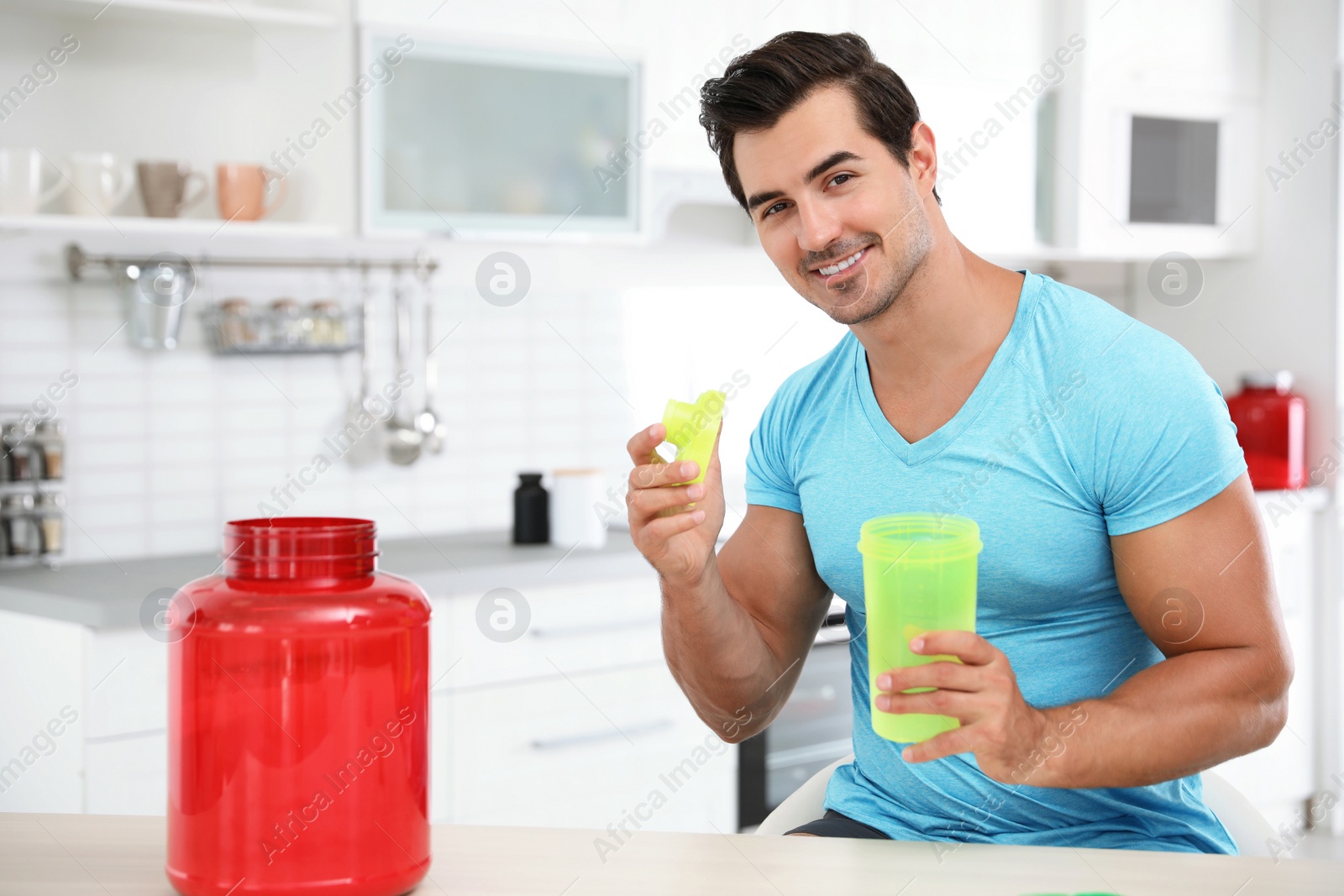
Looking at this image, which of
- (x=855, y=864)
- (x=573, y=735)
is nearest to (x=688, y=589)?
(x=855, y=864)

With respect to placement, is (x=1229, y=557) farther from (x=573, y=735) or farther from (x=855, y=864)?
(x=573, y=735)

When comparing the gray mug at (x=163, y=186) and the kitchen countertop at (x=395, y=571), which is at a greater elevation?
the gray mug at (x=163, y=186)

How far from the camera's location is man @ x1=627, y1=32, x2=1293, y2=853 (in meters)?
1.12

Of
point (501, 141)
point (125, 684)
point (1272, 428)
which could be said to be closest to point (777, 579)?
point (125, 684)

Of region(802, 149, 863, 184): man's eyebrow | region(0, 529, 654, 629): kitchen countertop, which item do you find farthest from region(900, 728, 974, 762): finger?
region(0, 529, 654, 629): kitchen countertop

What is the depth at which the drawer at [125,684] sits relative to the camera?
200cm

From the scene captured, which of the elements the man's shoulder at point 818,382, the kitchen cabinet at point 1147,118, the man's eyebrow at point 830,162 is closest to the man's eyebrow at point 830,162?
the man's eyebrow at point 830,162

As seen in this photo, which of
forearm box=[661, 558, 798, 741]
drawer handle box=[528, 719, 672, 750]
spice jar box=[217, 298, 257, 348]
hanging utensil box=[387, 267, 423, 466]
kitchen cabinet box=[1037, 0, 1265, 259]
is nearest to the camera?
forearm box=[661, 558, 798, 741]

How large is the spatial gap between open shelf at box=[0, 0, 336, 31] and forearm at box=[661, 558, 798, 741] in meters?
1.57

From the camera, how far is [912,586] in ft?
2.97

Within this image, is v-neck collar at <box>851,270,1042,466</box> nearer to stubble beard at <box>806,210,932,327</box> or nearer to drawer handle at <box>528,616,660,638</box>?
stubble beard at <box>806,210,932,327</box>

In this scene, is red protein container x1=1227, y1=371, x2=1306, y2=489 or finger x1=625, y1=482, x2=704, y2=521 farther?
red protein container x1=1227, y1=371, x2=1306, y2=489

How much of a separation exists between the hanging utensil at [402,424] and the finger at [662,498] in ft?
5.81

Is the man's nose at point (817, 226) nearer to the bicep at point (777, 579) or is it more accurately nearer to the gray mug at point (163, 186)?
the bicep at point (777, 579)
